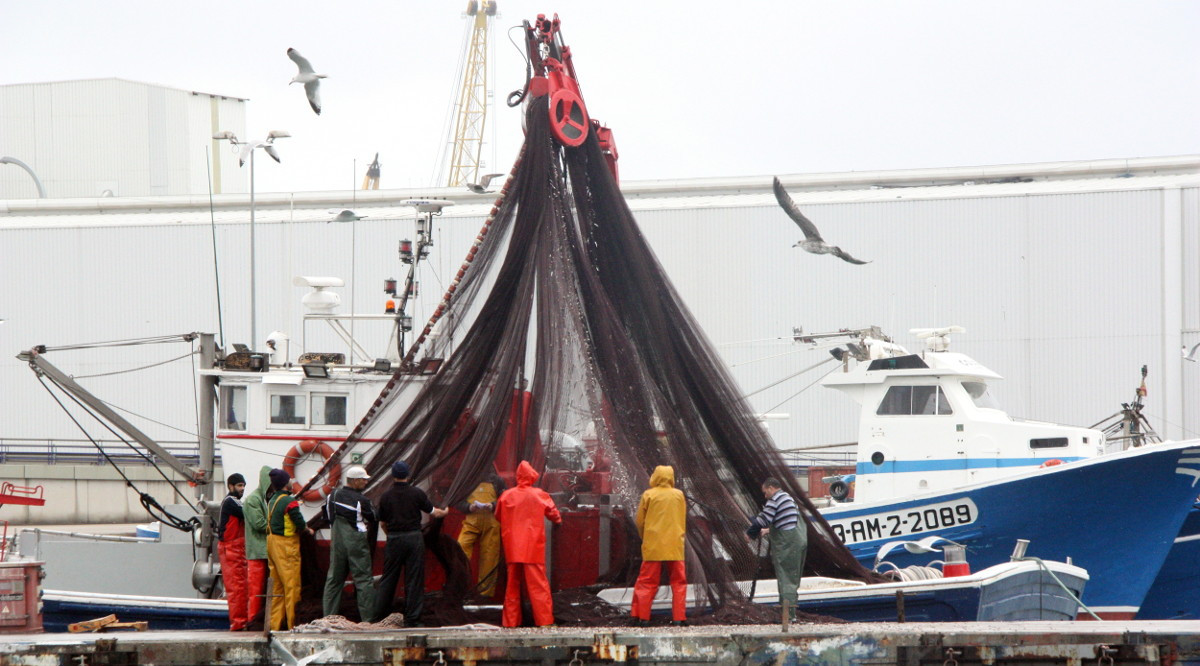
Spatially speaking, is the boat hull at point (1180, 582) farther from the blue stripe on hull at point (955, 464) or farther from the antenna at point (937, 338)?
the antenna at point (937, 338)

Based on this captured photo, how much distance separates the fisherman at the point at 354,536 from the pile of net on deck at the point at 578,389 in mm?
390

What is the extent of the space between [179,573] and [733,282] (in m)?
16.0

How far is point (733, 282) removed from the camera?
25.9 meters

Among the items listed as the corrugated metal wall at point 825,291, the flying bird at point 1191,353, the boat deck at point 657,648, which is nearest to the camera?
the boat deck at point 657,648

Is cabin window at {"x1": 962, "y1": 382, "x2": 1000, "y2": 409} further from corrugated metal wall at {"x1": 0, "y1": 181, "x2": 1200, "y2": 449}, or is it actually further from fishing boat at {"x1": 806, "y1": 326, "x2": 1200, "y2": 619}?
corrugated metal wall at {"x1": 0, "y1": 181, "x2": 1200, "y2": 449}

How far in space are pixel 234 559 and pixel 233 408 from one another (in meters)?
2.18

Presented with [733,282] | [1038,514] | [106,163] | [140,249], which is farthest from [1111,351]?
[106,163]

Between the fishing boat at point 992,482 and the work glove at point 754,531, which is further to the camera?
the fishing boat at point 992,482

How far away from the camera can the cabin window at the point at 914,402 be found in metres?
14.9

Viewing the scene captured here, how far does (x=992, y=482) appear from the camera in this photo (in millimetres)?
13383

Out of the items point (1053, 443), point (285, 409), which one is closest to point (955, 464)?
point (1053, 443)

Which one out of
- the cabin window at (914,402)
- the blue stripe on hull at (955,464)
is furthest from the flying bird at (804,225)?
the blue stripe on hull at (955,464)

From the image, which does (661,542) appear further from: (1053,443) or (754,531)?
(1053,443)

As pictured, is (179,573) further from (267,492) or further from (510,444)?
(510,444)
